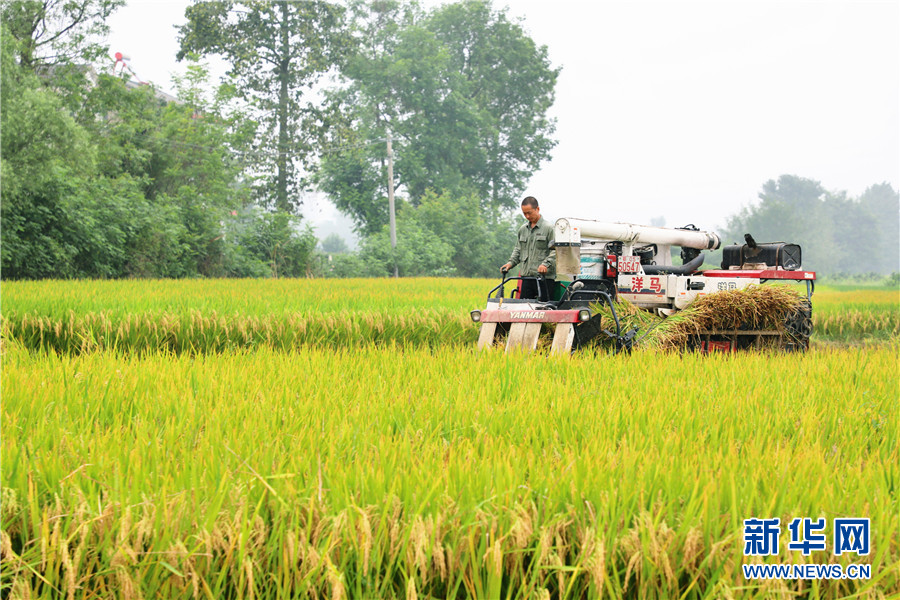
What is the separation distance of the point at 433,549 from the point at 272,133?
3570 centimetres

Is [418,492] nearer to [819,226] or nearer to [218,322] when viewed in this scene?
[218,322]

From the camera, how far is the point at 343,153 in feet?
124

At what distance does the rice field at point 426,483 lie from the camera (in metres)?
1.81

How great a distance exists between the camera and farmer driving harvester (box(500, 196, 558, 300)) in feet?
24.6

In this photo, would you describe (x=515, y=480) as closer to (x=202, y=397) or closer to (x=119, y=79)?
(x=202, y=397)

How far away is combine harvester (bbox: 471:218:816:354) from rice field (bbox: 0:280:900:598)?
2254mm

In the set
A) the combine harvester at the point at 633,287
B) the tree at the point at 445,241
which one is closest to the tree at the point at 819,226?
the tree at the point at 445,241

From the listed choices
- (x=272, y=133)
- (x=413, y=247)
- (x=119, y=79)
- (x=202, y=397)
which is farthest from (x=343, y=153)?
(x=202, y=397)

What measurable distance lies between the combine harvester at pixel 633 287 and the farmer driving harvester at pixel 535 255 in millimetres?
77

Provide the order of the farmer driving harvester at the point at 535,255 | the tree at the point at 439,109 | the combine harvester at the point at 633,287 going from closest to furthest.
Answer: the combine harvester at the point at 633,287 < the farmer driving harvester at the point at 535,255 < the tree at the point at 439,109

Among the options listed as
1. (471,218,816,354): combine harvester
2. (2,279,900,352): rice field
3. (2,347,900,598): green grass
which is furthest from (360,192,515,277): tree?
(2,347,900,598): green grass

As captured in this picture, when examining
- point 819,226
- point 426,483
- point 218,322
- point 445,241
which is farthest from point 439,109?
point 819,226

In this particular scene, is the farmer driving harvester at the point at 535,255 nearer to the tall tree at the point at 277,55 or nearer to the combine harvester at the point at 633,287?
the combine harvester at the point at 633,287

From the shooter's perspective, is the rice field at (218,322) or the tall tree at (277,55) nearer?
the rice field at (218,322)
